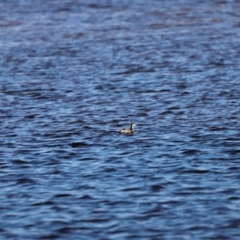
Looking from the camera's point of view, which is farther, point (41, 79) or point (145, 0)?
point (145, 0)

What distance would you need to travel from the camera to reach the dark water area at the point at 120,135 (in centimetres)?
1438

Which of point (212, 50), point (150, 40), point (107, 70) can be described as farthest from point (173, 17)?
point (107, 70)

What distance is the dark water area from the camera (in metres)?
14.4

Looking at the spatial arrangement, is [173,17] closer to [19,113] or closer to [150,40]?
[150,40]

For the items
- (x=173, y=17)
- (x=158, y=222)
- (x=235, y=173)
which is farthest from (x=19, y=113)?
(x=173, y=17)

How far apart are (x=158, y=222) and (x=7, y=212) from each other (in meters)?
2.32

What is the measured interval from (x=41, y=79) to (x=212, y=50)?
7950 mm

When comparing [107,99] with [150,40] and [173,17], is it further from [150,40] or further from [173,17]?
[173,17]

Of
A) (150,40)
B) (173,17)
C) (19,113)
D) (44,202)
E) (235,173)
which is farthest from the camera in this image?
(173,17)

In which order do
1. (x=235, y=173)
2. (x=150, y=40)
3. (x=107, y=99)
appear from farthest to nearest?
(x=150, y=40) < (x=107, y=99) < (x=235, y=173)

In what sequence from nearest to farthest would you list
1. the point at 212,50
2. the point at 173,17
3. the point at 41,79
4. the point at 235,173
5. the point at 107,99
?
1. the point at 235,173
2. the point at 107,99
3. the point at 41,79
4. the point at 212,50
5. the point at 173,17

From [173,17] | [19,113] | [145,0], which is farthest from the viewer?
[145,0]

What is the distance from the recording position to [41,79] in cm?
2878

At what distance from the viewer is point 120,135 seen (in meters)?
20.2
